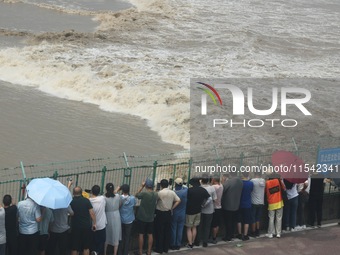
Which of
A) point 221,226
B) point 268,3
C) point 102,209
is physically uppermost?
point 268,3

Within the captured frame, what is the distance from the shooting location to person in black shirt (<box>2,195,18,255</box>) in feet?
30.6

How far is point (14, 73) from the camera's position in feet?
93.1

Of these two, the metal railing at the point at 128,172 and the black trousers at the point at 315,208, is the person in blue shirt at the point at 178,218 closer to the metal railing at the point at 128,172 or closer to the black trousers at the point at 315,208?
the metal railing at the point at 128,172

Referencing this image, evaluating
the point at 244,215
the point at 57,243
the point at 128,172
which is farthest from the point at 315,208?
the point at 57,243

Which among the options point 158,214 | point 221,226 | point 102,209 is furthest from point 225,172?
point 102,209

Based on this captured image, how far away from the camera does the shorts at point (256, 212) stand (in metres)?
11.9

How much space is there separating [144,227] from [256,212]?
7.43 ft

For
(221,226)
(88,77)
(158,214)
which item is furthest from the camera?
(88,77)

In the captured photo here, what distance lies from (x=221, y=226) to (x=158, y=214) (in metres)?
1.67

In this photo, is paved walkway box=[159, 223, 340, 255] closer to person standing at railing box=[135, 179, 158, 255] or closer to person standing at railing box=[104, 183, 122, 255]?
person standing at railing box=[135, 179, 158, 255]

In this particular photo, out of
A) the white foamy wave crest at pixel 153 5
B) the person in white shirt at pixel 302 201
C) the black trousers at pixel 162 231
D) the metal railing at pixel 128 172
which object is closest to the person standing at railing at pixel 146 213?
the black trousers at pixel 162 231

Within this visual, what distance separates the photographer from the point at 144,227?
10805 mm

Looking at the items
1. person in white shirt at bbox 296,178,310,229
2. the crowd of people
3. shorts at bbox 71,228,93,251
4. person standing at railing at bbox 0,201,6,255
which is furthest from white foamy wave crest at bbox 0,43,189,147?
→ person standing at railing at bbox 0,201,6,255

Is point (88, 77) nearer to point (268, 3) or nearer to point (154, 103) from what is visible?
point (154, 103)
